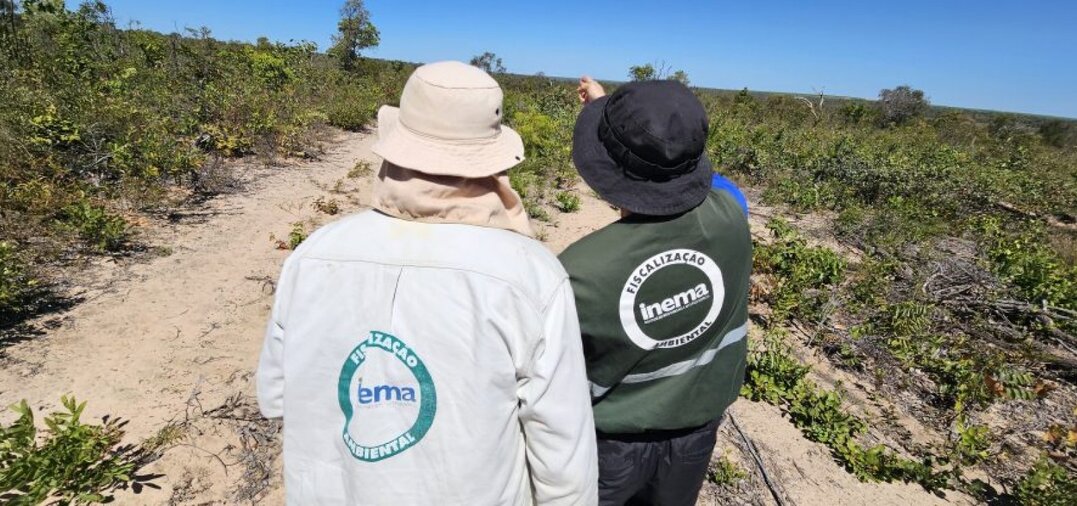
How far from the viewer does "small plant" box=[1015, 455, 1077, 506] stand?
2.42m

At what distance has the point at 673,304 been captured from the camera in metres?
1.29

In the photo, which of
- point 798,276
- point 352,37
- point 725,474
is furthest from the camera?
point 352,37

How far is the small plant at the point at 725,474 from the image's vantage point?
266 centimetres

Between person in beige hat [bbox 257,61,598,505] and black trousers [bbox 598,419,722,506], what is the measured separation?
1.53ft

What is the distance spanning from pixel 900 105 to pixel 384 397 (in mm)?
25885

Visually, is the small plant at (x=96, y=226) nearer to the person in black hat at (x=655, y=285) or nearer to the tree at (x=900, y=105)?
the person in black hat at (x=655, y=285)

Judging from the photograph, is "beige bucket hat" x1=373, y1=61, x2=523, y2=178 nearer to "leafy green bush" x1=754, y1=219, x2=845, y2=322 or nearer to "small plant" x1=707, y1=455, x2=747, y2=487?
"small plant" x1=707, y1=455, x2=747, y2=487

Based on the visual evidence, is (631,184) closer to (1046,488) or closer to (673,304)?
(673,304)

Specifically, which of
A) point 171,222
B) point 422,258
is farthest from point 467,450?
point 171,222

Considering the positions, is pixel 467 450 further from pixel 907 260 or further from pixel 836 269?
pixel 907 260

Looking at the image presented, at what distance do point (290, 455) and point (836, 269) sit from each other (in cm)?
500

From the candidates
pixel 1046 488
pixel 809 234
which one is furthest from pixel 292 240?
pixel 809 234

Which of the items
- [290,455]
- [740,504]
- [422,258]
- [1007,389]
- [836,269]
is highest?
[422,258]

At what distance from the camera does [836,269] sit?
4793 millimetres
